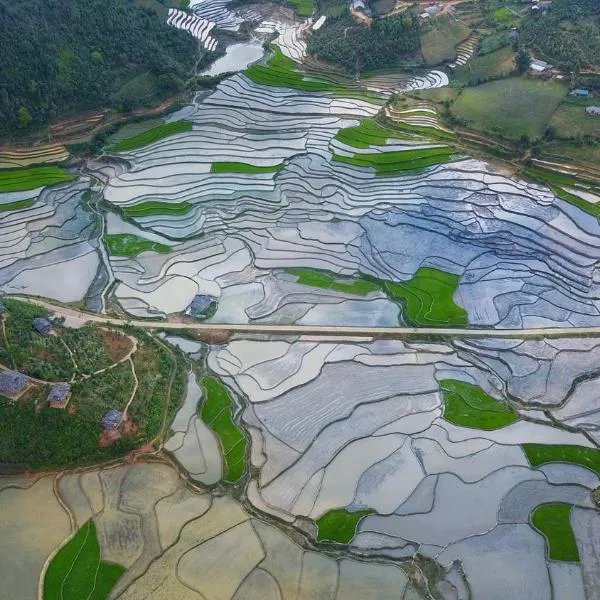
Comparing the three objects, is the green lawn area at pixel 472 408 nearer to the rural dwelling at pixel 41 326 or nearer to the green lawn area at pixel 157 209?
the rural dwelling at pixel 41 326

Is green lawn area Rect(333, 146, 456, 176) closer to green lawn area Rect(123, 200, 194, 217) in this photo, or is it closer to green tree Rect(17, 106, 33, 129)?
green lawn area Rect(123, 200, 194, 217)

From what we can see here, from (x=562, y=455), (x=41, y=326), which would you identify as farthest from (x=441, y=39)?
(x=41, y=326)

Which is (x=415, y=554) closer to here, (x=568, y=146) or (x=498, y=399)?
(x=498, y=399)

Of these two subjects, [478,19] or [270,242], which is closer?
[270,242]

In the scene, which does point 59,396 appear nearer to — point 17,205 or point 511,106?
point 17,205

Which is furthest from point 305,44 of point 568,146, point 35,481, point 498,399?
point 35,481

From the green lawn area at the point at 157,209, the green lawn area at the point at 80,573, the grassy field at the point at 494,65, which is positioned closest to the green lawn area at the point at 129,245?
the green lawn area at the point at 157,209

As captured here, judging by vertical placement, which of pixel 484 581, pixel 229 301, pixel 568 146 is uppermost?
pixel 568 146

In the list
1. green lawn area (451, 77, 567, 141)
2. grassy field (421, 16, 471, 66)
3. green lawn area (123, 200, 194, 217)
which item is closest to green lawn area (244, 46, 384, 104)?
green lawn area (451, 77, 567, 141)
